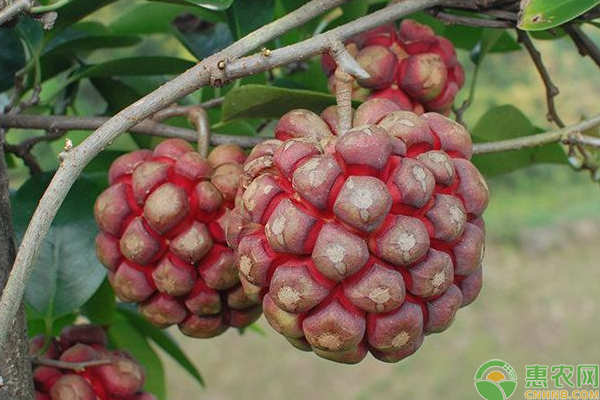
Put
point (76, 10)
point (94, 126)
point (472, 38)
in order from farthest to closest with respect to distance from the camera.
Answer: point (472, 38) → point (76, 10) → point (94, 126)

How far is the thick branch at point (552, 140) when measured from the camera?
3.72ft

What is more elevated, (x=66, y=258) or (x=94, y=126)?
(x=94, y=126)

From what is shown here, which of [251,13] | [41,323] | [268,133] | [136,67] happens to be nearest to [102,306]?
[41,323]

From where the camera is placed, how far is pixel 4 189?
3.14 feet

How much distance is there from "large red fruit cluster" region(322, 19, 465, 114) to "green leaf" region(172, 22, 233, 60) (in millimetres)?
265

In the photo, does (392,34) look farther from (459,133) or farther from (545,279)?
(545,279)

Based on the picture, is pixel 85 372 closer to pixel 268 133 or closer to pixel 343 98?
pixel 343 98

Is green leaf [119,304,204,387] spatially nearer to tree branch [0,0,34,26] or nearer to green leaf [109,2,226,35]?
green leaf [109,2,226,35]

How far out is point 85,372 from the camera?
1.13 metres

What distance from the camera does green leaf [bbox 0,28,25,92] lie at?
1.30 metres

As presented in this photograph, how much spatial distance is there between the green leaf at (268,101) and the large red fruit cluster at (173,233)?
0.07 metres

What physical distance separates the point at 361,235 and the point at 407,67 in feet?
1.36
